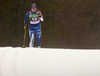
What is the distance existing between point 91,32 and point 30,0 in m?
1.19

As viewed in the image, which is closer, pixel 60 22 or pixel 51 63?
pixel 51 63

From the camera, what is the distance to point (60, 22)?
222cm

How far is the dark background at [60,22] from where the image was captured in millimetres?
2195

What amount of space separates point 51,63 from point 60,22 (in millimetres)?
2043

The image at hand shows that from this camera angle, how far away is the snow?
0.21m

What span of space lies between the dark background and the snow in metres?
1.97

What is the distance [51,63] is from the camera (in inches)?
8.3

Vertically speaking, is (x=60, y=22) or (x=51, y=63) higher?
(x=60, y=22)

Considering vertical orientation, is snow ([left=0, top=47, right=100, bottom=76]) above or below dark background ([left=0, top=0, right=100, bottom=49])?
below

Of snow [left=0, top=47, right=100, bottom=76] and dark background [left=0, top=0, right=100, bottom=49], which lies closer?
snow [left=0, top=47, right=100, bottom=76]

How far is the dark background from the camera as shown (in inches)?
86.4

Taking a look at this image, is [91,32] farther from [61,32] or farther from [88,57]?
[88,57]

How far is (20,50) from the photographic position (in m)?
0.23

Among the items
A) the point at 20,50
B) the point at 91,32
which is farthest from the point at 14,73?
the point at 91,32
